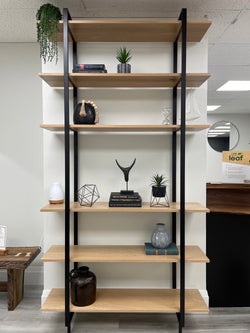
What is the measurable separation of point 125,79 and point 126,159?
1.85ft

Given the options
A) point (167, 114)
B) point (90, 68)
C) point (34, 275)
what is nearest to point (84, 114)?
point (90, 68)

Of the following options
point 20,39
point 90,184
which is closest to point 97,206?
point 90,184

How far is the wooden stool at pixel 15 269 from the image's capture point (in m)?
1.93

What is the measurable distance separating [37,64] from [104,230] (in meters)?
1.52

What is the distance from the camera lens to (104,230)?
1.97 meters

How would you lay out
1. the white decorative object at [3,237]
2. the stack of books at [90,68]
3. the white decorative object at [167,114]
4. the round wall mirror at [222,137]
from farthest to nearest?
the round wall mirror at [222,137], the white decorative object at [3,237], the white decorative object at [167,114], the stack of books at [90,68]

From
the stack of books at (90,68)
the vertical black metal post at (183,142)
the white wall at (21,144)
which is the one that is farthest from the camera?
the white wall at (21,144)

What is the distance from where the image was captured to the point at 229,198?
1.97 metres

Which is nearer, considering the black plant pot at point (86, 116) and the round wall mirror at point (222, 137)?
the black plant pot at point (86, 116)

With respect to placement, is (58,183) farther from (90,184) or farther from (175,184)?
(175,184)

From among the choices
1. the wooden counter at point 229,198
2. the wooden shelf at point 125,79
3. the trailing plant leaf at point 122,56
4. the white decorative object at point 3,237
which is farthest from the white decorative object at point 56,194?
the wooden counter at point 229,198

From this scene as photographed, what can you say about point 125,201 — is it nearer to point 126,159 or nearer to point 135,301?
point 126,159

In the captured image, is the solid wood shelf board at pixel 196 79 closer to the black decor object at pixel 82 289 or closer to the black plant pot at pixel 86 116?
the black plant pot at pixel 86 116

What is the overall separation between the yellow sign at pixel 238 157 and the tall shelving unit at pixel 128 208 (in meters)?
0.58
